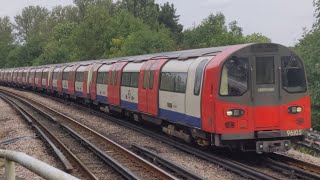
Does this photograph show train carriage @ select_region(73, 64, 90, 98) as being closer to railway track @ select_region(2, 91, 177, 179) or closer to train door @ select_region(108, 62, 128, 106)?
train door @ select_region(108, 62, 128, 106)

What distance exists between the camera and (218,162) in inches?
486

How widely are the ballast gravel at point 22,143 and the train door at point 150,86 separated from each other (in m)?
3.72

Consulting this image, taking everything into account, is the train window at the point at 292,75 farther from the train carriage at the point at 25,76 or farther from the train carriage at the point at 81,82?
the train carriage at the point at 25,76

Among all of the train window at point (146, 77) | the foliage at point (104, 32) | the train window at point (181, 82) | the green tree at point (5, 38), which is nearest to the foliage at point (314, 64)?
the train window at point (146, 77)

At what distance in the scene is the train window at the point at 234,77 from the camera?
→ 490 inches

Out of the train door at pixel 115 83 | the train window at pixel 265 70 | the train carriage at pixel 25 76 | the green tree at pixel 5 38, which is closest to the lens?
the train window at pixel 265 70

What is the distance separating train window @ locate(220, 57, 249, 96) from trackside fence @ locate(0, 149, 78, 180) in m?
7.11

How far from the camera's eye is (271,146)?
12453mm

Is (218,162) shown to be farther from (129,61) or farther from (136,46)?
(136,46)

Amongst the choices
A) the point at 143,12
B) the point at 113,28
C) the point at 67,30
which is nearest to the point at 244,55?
the point at 113,28

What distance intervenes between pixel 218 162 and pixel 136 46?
4464cm

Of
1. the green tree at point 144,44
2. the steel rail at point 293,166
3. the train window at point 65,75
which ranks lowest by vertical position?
the steel rail at point 293,166

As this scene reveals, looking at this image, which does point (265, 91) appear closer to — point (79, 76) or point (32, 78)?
point (79, 76)

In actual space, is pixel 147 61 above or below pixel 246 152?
above
